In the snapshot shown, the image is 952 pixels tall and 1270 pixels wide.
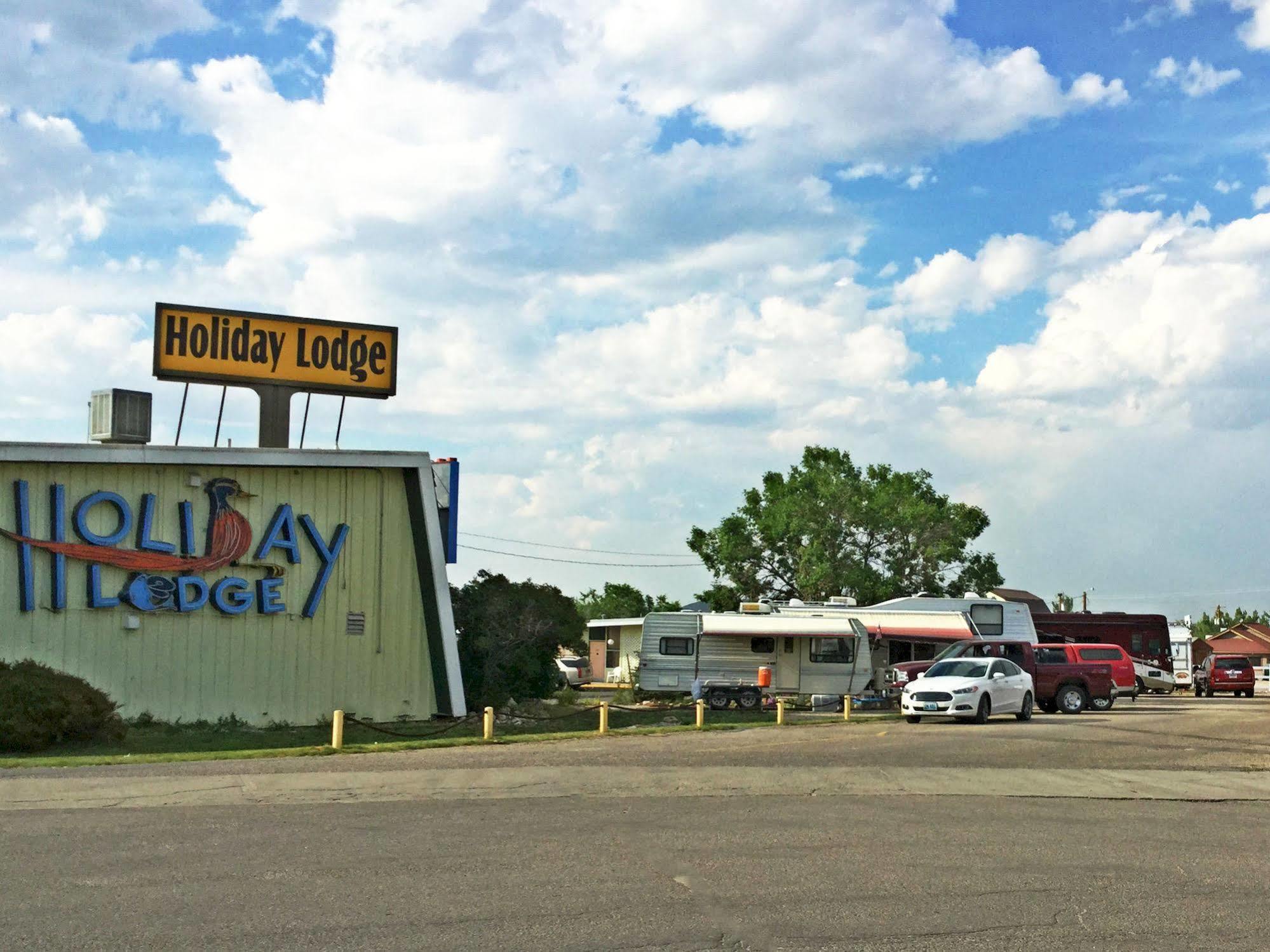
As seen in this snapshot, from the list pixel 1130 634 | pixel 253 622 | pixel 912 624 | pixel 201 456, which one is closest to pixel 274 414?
pixel 201 456

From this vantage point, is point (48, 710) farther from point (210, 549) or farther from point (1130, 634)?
point (1130, 634)

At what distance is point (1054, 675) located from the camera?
34188 millimetres

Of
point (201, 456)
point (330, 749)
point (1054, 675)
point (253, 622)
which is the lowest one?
point (330, 749)

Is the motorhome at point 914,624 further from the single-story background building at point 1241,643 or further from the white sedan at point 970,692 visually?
the single-story background building at point 1241,643

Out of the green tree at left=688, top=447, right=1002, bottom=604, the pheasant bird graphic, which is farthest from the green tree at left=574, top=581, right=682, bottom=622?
the pheasant bird graphic

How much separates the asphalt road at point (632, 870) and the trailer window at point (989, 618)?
80.2ft

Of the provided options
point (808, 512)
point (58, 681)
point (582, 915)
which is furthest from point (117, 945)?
point (808, 512)

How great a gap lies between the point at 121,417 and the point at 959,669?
1837cm

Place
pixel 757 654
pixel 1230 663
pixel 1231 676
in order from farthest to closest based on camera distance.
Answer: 1. pixel 1230 663
2. pixel 1231 676
3. pixel 757 654

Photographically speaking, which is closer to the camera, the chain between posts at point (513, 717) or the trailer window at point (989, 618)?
the chain between posts at point (513, 717)

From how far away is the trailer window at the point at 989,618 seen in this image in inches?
1604

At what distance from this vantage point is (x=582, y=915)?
8.26 meters

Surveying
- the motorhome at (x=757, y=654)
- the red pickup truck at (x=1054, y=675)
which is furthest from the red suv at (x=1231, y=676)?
the motorhome at (x=757, y=654)

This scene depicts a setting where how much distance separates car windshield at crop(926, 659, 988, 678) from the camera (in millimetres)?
27812
